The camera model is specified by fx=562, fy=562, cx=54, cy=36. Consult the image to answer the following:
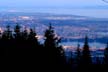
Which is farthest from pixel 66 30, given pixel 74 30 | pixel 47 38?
pixel 47 38

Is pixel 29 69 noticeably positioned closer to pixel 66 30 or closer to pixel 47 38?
pixel 47 38

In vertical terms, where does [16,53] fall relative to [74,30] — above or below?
above

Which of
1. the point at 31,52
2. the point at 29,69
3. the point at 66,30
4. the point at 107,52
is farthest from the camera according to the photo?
the point at 66,30

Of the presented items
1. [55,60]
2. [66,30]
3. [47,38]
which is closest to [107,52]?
[47,38]

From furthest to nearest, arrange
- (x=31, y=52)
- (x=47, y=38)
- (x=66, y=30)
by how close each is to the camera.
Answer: (x=66, y=30), (x=47, y=38), (x=31, y=52)

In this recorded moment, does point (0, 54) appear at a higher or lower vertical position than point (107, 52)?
higher

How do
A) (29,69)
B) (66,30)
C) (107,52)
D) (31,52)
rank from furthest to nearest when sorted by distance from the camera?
(66,30)
(107,52)
(31,52)
(29,69)

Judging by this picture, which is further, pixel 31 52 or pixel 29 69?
pixel 31 52

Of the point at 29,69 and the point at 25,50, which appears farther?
the point at 25,50

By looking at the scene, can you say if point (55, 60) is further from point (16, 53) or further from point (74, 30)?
point (74, 30)
